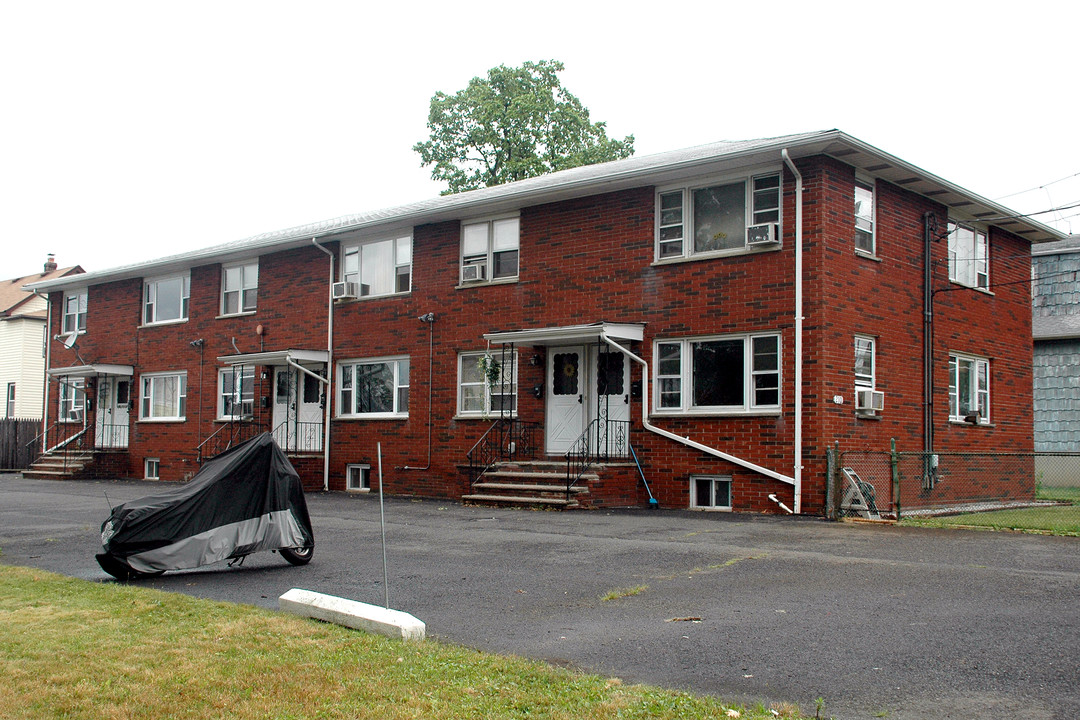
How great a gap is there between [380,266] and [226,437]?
6140 millimetres

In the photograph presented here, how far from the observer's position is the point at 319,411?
2323cm

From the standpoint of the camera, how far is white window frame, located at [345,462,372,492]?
22078mm

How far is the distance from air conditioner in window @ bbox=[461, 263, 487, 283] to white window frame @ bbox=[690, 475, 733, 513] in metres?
6.10

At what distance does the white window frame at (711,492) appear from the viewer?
651 inches

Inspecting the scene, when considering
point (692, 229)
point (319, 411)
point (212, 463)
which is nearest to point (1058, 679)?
point (212, 463)

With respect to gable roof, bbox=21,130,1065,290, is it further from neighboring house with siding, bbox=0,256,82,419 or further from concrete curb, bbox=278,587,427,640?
neighboring house with siding, bbox=0,256,82,419

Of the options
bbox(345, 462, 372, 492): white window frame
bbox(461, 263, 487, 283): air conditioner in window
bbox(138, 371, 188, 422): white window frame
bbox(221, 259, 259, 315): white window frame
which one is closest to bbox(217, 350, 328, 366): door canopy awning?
bbox(221, 259, 259, 315): white window frame

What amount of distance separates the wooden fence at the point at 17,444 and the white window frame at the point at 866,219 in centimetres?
2713

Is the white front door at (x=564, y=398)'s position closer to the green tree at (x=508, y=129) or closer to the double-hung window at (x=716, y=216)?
the double-hung window at (x=716, y=216)

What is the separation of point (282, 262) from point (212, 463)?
14326 mm

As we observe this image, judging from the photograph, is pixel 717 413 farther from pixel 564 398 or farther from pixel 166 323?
pixel 166 323

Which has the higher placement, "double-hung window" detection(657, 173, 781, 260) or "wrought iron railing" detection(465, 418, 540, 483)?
"double-hung window" detection(657, 173, 781, 260)

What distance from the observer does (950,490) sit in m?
18.3

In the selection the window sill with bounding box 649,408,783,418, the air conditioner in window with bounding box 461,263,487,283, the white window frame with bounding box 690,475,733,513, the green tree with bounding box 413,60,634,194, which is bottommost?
the white window frame with bounding box 690,475,733,513
